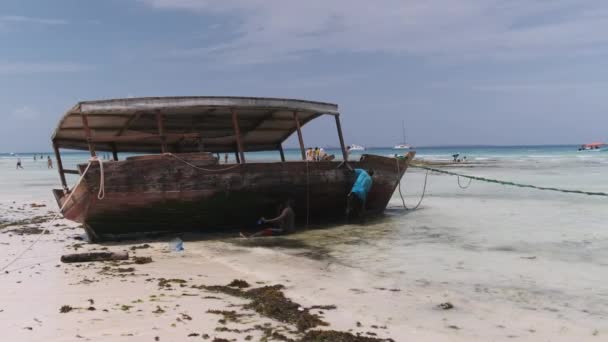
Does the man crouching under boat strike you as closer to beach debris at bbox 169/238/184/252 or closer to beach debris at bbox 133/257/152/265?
beach debris at bbox 169/238/184/252

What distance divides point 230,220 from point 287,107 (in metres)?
2.40

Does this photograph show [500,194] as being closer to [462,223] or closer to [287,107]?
[462,223]

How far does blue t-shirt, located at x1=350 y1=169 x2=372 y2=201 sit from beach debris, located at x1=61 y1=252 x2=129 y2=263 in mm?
5031

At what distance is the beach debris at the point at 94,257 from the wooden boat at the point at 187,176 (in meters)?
1.18

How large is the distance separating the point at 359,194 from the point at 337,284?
4.84 meters

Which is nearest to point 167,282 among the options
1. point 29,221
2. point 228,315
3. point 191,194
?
point 228,315

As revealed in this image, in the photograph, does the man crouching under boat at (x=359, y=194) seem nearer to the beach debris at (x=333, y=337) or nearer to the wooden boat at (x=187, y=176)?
the wooden boat at (x=187, y=176)

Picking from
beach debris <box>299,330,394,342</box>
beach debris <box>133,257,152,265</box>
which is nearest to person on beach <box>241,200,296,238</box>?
beach debris <box>133,257,152,265</box>

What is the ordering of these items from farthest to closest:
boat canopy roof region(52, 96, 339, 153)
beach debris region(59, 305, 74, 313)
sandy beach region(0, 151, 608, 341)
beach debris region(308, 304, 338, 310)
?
boat canopy roof region(52, 96, 339, 153) → beach debris region(308, 304, 338, 310) → beach debris region(59, 305, 74, 313) → sandy beach region(0, 151, 608, 341)

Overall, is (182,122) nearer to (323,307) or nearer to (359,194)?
(359,194)

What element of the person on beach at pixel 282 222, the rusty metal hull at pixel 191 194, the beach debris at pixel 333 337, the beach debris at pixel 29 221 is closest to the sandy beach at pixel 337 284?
the beach debris at pixel 333 337

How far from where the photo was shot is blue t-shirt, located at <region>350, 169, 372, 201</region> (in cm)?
1109

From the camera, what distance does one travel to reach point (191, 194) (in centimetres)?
915

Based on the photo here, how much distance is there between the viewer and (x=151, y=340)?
14.4 feet
